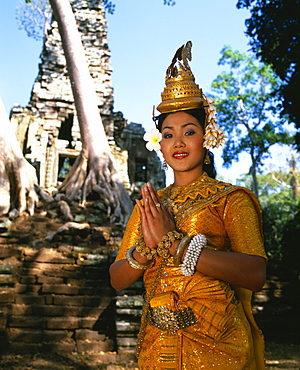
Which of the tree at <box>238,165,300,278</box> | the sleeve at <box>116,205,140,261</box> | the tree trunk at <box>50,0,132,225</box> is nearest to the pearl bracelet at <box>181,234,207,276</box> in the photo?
the sleeve at <box>116,205,140,261</box>

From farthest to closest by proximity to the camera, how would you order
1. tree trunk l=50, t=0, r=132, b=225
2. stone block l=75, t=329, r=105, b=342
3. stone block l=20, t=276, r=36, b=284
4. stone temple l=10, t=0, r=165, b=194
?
stone temple l=10, t=0, r=165, b=194
tree trunk l=50, t=0, r=132, b=225
stone block l=20, t=276, r=36, b=284
stone block l=75, t=329, r=105, b=342

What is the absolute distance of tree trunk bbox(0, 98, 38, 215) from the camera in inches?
294

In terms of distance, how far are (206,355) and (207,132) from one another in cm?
90

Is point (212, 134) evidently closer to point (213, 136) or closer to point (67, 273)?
point (213, 136)

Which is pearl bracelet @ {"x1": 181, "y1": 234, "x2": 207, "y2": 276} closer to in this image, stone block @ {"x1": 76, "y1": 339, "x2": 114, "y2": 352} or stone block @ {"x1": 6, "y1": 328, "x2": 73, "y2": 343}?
stone block @ {"x1": 76, "y1": 339, "x2": 114, "y2": 352}

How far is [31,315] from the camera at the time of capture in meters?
4.90

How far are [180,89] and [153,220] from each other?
617mm

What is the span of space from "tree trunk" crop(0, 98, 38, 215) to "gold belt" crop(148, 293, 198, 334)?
6414 mm

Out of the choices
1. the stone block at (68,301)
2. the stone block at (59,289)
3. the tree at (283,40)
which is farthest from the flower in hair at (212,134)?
the tree at (283,40)

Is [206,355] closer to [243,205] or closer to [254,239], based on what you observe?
[254,239]

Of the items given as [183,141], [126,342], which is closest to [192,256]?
[183,141]

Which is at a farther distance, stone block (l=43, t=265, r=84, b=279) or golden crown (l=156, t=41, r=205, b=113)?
stone block (l=43, t=265, r=84, b=279)

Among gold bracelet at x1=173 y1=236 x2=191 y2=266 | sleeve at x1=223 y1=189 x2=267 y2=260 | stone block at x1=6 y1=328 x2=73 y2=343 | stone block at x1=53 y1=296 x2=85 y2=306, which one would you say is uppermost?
sleeve at x1=223 y1=189 x2=267 y2=260

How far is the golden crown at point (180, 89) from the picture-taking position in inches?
67.7
